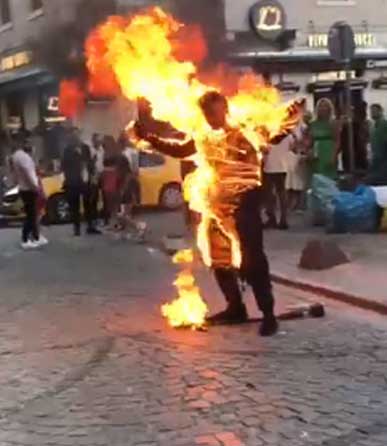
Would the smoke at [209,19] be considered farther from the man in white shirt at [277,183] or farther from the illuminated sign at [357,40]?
the illuminated sign at [357,40]

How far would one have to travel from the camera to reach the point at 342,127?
19125 millimetres

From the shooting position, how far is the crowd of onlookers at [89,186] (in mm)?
17484

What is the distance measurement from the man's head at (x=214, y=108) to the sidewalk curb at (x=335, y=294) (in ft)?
7.59

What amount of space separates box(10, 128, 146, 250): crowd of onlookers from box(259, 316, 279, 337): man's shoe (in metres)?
8.48

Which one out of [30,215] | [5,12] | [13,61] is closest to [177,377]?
[30,215]

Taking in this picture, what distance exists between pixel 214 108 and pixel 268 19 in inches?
754

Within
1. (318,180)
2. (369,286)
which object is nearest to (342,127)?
(318,180)

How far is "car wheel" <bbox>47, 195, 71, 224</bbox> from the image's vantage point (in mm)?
22797

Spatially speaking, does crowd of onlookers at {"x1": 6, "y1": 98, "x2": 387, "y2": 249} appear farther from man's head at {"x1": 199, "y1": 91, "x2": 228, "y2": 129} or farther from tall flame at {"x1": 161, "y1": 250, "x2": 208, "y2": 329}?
man's head at {"x1": 199, "y1": 91, "x2": 228, "y2": 129}

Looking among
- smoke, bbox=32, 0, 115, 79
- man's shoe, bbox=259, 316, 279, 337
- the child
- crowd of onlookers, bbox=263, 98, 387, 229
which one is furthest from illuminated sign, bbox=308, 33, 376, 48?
man's shoe, bbox=259, 316, 279, 337

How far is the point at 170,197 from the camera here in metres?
23.6

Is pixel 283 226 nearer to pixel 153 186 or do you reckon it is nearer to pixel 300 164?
pixel 300 164

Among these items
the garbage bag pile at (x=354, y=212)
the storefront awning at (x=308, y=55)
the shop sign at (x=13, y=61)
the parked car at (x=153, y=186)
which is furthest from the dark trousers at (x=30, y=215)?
the storefront awning at (x=308, y=55)

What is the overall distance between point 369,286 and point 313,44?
1796 centimetres
